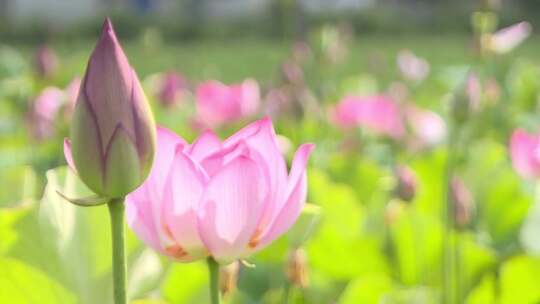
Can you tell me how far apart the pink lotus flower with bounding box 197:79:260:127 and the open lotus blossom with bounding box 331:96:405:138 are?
0.14 metres

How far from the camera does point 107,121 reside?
378 mm

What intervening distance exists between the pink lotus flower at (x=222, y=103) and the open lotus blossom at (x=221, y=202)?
36.7 inches

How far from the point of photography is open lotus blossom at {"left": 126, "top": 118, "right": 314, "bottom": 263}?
17.7 inches

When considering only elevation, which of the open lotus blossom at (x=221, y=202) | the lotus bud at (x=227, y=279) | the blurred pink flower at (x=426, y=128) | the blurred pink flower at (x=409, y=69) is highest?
the open lotus blossom at (x=221, y=202)

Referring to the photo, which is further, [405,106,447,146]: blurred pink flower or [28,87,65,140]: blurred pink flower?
[405,106,447,146]: blurred pink flower

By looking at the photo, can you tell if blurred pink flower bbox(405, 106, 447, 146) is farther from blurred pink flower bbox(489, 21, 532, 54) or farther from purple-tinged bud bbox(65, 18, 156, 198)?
purple-tinged bud bbox(65, 18, 156, 198)

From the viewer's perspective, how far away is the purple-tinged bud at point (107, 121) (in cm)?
38

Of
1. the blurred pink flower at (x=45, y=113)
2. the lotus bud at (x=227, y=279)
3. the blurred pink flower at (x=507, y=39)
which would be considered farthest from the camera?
the blurred pink flower at (x=45, y=113)

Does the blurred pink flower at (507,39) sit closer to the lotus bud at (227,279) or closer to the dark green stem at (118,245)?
the lotus bud at (227,279)

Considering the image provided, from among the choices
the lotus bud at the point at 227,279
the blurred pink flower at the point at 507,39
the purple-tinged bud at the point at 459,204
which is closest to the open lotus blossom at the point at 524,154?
the purple-tinged bud at the point at 459,204

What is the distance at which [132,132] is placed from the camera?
1.24 ft

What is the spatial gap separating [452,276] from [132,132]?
1.76 feet

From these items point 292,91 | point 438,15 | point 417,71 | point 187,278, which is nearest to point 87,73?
point 187,278

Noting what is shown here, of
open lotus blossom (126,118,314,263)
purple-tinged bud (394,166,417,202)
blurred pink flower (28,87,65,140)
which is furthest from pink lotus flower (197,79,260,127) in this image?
open lotus blossom (126,118,314,263)
